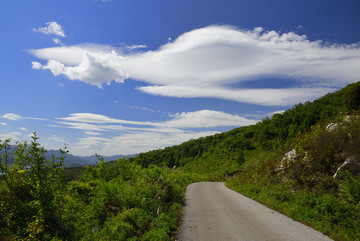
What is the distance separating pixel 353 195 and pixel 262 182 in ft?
33.3

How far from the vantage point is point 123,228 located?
7.86 m

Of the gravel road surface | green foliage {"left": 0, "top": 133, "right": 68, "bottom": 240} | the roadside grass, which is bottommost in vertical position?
the gravel road surface

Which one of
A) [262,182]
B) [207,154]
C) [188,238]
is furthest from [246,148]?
[188,238]

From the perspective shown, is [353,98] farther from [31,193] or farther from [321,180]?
[31,193]

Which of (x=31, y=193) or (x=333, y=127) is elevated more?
(x=333, y=127)

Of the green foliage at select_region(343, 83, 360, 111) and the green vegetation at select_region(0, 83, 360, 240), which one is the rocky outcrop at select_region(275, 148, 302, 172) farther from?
the green foliage at select_region(343, 83, 360, 111)

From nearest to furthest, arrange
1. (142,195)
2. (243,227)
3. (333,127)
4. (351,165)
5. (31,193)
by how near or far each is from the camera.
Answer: (31,193) < (243,227) < (351,165) < (142,195) < (333,127)

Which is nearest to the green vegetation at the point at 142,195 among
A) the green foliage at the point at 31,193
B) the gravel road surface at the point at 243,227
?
the green foliage at the point at 31,193

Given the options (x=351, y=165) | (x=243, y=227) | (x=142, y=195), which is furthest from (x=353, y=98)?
(x=142, y=195)

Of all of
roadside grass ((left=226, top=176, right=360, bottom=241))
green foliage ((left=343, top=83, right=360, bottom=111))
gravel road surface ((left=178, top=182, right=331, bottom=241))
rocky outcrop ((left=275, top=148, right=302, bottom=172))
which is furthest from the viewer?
green foliage ((left=343, top=83, right=360, bottom=111))

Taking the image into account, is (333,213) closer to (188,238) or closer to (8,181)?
(188,238)

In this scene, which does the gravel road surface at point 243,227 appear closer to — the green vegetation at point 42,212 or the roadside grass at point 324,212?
the roadside grass at point 324,212

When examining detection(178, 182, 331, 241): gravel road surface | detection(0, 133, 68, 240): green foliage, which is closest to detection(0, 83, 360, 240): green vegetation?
detection(0, 133, 68, 240): green foliage

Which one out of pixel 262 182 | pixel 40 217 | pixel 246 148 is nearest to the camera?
pixel 40 217
